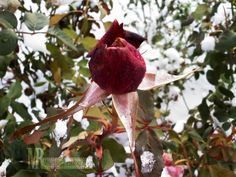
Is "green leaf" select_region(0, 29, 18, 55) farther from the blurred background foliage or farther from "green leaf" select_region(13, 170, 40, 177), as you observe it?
"green leaf" select_region(13, 170, 40, 177)

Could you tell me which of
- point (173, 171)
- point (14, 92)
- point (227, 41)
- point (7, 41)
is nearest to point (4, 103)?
point (14, 92)

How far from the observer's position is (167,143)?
74 cm

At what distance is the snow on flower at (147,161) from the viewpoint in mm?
482

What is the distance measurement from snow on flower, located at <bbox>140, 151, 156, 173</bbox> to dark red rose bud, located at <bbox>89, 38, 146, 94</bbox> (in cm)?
10

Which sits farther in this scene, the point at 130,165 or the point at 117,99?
the point at 130,165

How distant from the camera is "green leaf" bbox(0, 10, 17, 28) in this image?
0.57 m

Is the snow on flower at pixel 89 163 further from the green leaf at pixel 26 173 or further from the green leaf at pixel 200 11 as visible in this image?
the green leaf at pixel 200 11

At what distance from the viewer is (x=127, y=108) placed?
0.41m

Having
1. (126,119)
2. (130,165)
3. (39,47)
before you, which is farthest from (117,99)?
(130,165)

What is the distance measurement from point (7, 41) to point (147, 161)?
0.75 feet

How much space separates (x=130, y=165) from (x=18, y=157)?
0.29 meters

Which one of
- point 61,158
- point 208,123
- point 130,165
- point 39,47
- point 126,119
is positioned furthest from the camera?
point 208,123

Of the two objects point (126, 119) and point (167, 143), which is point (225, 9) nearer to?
point (167, 143)

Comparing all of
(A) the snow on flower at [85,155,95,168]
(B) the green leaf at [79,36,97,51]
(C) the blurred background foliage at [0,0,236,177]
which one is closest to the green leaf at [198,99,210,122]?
(C) the blurred background foliage at [0,0,236,177]
